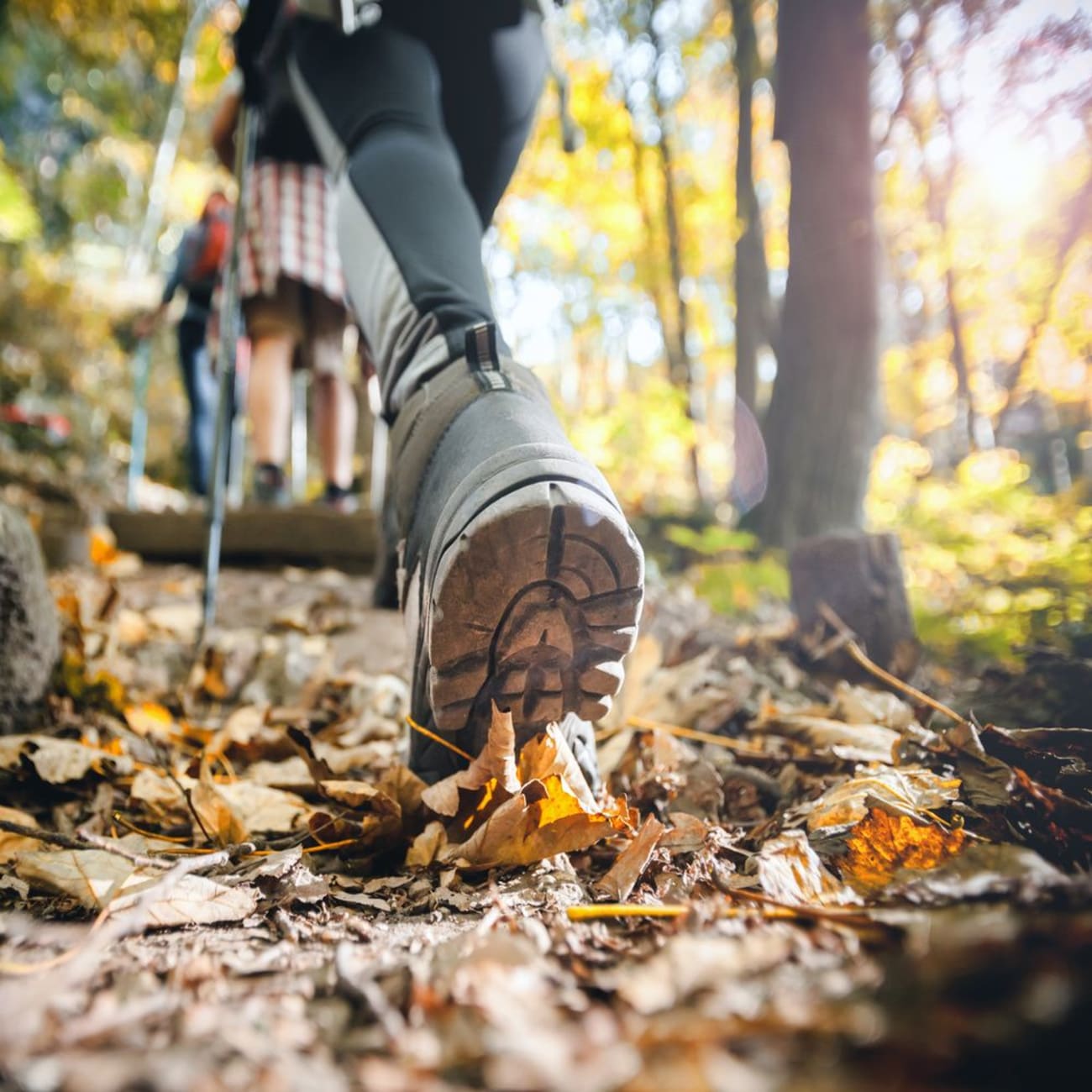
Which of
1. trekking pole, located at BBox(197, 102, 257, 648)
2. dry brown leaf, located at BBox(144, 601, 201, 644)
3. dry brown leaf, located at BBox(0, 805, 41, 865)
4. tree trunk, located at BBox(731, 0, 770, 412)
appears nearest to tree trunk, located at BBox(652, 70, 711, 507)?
tree trunk, located at BBox(731, 0, 770, 412)

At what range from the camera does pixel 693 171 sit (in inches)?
414

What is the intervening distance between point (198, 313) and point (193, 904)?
4.40 metres

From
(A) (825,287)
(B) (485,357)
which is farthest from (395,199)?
(A) (825,287)

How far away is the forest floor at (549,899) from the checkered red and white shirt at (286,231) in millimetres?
1265

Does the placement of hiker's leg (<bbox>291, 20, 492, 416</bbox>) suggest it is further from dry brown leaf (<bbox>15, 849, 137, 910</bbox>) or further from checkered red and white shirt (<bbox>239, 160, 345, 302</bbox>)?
checkered red and white shirt (<bbox>239, 160, 345, 302</bbox>)

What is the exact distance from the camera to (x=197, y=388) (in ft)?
14.2

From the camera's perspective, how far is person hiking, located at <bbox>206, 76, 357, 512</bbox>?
7.39ft

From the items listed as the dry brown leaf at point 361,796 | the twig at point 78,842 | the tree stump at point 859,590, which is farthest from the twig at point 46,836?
the tree stump at point 859,590

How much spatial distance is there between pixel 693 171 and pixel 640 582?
11.3 metres

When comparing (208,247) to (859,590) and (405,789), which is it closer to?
(859,590)

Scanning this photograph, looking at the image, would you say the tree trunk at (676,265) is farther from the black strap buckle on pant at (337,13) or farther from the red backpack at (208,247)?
the black strap buckle on pant at (337,13)

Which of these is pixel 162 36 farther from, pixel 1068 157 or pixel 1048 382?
pixel 1048 382

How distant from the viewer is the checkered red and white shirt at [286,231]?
225 centimetres

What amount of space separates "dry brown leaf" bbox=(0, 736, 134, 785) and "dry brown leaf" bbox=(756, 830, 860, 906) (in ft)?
3.04
